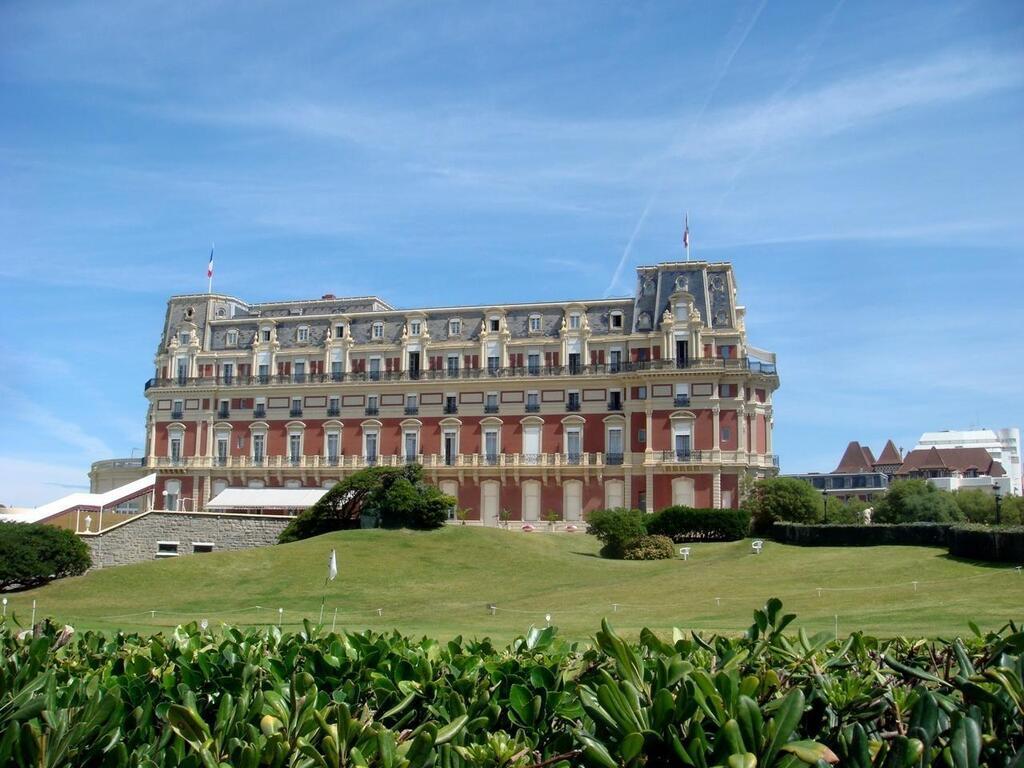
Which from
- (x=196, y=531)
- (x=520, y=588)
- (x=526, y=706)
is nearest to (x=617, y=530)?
(x=520, y=588)

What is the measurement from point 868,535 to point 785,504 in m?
7.86

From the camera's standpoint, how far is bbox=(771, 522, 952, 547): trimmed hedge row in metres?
41.5

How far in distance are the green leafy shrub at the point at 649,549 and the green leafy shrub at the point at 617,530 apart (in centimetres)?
25

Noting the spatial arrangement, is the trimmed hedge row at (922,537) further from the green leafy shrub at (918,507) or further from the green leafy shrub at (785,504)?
the green leafy shrub at (918,507)

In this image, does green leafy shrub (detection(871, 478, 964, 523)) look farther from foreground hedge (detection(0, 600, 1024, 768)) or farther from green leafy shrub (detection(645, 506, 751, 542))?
foreground hedge (detection(0, 600, 1024, 768))

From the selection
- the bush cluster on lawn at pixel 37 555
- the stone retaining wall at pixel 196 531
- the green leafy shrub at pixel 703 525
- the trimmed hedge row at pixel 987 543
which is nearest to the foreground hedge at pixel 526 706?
the trimmed hedge row at pixel 987 543

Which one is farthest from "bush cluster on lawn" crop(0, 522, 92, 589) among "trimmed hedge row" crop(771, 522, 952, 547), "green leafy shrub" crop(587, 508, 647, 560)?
"trimmed hedge row" crop(771, 522, 952, 547)

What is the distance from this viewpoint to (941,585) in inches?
1187

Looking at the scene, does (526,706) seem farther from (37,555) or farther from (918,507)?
(918,507)

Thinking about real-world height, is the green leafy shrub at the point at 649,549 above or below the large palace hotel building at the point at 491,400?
below

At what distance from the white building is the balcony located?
324ft

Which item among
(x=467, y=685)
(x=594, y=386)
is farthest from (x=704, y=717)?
(x=594, y=386)

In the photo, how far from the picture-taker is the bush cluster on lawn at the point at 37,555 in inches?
1526

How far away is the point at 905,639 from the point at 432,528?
41.1 m
